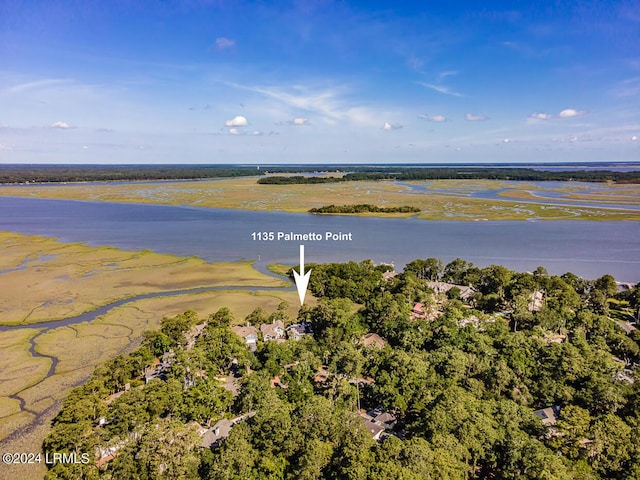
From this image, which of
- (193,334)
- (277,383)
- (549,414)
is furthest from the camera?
(193,334)

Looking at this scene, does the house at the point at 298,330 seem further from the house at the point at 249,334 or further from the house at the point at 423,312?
the house at the point at 423,312

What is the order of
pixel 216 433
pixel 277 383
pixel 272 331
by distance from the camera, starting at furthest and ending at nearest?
pixel 272 331 → pixel 277 383 → pixel 216 433

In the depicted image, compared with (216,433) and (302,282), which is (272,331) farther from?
(216,433)

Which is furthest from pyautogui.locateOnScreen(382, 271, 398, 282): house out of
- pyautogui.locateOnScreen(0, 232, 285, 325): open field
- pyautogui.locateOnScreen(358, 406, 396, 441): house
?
pyautogui.locateOnScreen(358, 406, 396, 441): house

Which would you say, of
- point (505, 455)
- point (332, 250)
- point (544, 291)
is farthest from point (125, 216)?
point (505, 455)

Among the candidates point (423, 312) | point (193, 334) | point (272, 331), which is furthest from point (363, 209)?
point (193, 334)

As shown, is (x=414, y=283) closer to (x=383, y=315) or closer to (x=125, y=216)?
(x=383, y=315)
